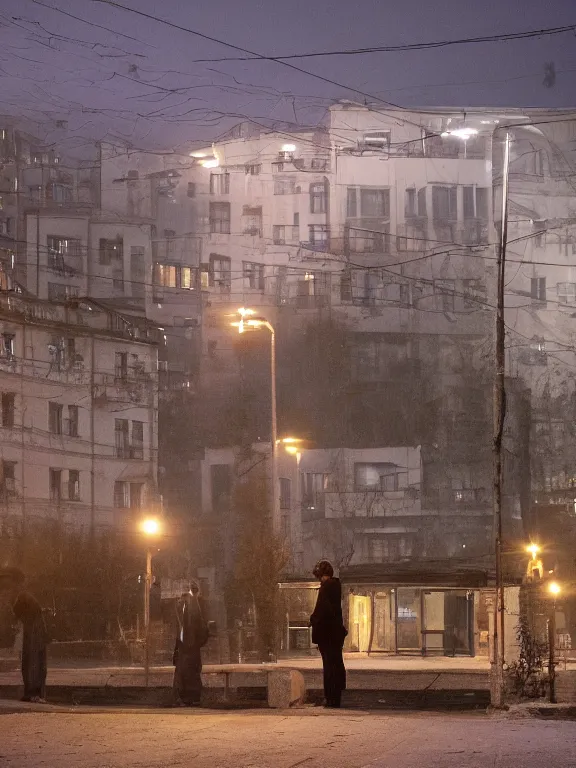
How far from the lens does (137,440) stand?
1838 inches

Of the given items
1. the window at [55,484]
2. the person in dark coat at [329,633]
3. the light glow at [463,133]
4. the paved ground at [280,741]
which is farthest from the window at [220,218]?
the paved ground at [280,741]

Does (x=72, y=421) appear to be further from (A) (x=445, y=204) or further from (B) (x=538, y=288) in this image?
(B) (x=538, y=288)

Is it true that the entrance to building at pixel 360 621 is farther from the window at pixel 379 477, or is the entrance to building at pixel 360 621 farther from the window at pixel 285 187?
the window at pixel 285 187

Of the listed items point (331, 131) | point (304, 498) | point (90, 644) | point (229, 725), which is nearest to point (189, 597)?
point (229, 725)

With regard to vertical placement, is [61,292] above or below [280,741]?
above

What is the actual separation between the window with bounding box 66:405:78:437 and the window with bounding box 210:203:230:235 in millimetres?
12717

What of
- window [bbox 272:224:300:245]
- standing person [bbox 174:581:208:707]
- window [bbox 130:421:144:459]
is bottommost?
standing person [bbox 174:581:208:707]

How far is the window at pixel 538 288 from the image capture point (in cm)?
5841

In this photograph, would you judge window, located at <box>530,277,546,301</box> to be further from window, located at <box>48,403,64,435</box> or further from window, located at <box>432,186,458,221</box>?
window, located at <box>48,403,64,435</box>

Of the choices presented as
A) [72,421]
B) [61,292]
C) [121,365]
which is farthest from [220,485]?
[61,292]

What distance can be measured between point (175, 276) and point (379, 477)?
39.9 feet

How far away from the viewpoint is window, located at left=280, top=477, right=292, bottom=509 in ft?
154

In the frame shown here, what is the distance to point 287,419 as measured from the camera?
52.6 m

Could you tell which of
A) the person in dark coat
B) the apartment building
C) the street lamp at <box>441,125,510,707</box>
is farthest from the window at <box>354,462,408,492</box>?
the person in dark coat
